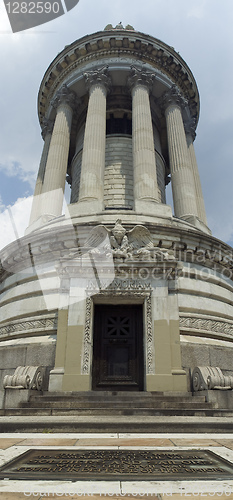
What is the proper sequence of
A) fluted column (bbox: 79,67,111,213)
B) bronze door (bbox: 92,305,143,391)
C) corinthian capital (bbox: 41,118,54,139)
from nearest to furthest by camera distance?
1. bronze door (bbox: 92,305,143,391)
2. fluted column (bbox: 79,67,111,213)
3. corinthian capital (bbox: 41,118,54,139)

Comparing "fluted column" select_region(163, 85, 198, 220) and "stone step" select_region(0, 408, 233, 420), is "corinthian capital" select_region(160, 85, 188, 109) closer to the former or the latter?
"fluted column" select_region(163, 85, 198, 220)

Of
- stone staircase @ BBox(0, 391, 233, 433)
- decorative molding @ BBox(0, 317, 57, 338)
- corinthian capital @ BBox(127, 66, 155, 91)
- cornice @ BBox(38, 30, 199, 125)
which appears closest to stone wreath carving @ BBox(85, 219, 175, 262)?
decorative molding @ BBox(0, 317, 57, 338)

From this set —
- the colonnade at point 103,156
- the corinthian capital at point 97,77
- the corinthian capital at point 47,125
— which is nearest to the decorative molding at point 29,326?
the colonnade at point 103,156

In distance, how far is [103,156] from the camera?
80.8 feet

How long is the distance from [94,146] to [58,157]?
383 centimetres

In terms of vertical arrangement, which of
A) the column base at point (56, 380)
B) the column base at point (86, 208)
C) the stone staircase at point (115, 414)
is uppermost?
the column base at point (86, 208)

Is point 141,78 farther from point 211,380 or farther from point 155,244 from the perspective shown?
Answer: point 211,380

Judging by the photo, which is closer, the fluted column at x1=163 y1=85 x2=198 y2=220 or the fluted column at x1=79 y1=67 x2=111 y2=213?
the fluted column at x1=79 y1=67 x2=111 y2=213

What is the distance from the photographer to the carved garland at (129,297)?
11.5 m

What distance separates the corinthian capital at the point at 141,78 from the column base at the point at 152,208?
13637 millimetres

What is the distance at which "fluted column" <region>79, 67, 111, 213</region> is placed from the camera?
22219mm

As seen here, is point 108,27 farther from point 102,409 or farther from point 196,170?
point 102,409

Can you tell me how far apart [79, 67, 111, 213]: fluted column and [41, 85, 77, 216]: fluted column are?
260 cm

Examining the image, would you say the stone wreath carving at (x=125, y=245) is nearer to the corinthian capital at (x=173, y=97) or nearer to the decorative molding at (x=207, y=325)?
the decorative molding at (x=207, y=325)
